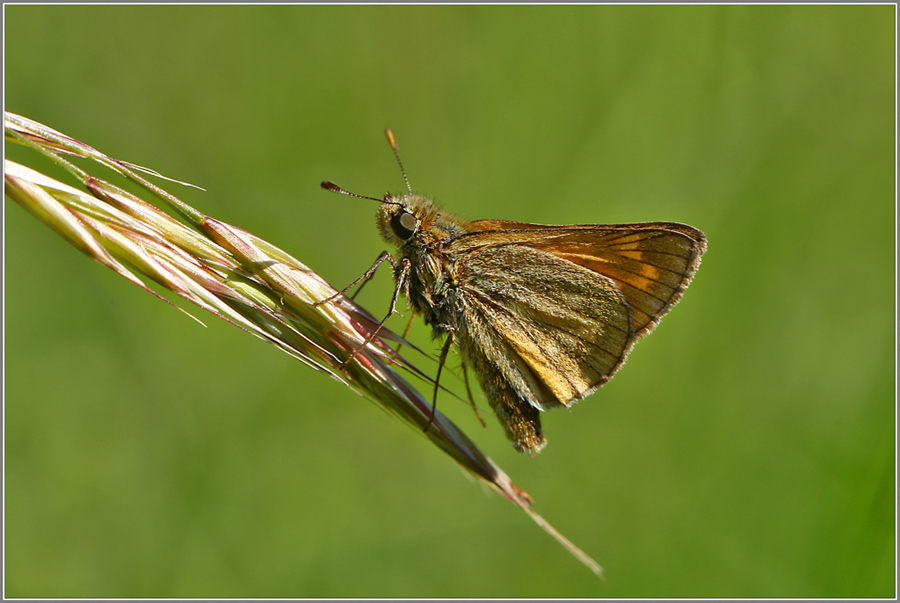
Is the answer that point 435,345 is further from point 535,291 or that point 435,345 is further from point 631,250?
point 631,250

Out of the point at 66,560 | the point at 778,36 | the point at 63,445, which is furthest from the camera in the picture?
the point at 778,36

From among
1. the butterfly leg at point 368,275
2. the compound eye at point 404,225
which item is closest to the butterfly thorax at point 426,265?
the compound eye at point 404,225

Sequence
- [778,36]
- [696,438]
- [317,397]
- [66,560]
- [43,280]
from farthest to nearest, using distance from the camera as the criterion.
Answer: [778,36] < [317,397] < [696,438] < [43,280] < [66,560]

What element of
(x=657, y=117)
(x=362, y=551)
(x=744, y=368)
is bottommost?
(x=362, y=551)

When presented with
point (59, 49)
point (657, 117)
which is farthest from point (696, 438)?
point (59, 49)

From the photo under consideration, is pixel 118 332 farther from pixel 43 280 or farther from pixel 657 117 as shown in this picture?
pixel 657 117

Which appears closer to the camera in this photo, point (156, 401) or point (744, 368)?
point (156, 401)

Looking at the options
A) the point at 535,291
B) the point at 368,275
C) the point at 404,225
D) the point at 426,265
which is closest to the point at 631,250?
the point at 535,291

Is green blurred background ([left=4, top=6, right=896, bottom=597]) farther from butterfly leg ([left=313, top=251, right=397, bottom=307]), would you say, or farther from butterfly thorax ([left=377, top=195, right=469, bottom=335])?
butterfly leg ([left=313, top=251, right=397, bottom=307])
